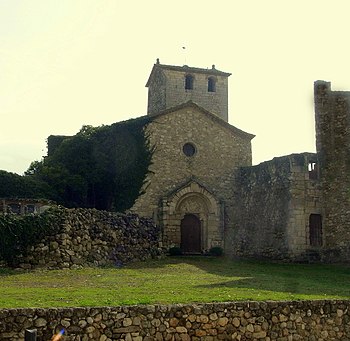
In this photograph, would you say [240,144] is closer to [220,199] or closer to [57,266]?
[220,199]

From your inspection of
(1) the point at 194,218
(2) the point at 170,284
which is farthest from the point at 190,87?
(2) the point at 170,284

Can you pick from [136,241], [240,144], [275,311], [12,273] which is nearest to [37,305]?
[275,311]

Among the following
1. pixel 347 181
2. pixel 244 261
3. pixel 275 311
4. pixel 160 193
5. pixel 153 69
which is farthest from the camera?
pixel 153 69

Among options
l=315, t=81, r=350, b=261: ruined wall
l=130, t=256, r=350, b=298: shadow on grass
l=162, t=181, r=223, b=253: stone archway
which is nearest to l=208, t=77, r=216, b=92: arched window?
l=162, t=181, r=223, b=253: stone archway

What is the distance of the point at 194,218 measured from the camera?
28.5 meters

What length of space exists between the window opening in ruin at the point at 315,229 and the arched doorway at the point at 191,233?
6454mm

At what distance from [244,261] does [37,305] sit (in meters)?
16.1

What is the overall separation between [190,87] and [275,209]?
15.6 metres

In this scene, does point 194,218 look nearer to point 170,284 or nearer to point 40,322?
point 170,284

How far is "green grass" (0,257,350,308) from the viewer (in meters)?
11.4

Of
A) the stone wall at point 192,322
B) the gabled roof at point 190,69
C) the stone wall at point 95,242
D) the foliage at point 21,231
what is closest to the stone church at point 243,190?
the stone wall at point 95,242

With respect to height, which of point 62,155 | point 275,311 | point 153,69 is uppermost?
point 153,69

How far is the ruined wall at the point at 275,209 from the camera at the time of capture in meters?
24.3

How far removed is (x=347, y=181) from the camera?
2322 cm
